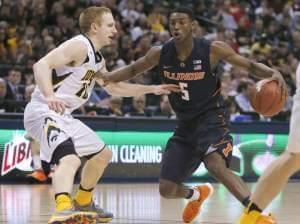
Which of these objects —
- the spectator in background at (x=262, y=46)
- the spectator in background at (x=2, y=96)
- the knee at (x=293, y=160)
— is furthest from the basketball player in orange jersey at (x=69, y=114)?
the spectator in background at (x=262, y=46)

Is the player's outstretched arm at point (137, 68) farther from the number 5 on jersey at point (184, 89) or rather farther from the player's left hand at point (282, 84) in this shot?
the player's left hand at point (282, 84)

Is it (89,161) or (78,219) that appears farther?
(89,161)

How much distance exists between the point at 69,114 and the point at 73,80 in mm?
295

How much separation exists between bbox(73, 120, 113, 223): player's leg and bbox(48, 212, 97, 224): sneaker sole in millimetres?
685

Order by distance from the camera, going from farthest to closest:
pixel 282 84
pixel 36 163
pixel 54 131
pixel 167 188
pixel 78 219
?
pixel 36 163, pixel 167 188, pixel 54 131, pixel 282 84, pixel 78 219

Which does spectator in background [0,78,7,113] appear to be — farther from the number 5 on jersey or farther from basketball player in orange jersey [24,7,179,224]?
the number 5 on jersey

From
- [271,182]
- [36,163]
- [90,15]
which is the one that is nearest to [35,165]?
[36,163]

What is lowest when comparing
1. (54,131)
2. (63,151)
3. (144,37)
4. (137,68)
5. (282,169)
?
(282,169)

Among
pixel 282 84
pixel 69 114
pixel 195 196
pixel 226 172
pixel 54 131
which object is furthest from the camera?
pixel 195 196

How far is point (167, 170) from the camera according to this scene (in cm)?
771

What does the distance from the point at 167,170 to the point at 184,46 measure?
1136 millimetres

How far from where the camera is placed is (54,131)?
6.95 m

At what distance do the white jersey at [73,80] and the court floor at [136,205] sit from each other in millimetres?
1146

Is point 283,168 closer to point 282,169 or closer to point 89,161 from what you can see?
point 282,169
